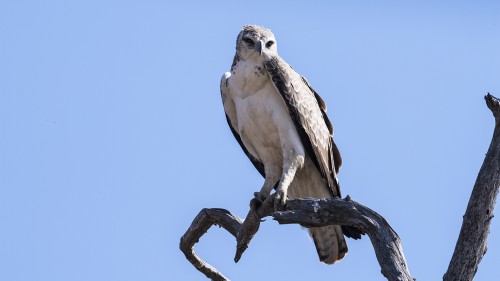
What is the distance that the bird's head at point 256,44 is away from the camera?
8.75 m

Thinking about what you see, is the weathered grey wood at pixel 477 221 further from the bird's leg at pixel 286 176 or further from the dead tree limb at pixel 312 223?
the bird's leg at pixel 286 176

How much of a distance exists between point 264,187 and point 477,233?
2689mm

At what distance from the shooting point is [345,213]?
6984 mm

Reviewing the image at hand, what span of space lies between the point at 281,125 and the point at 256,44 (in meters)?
0.76

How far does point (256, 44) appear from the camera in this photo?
28.8ft

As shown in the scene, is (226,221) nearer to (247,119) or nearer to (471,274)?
(247,119)

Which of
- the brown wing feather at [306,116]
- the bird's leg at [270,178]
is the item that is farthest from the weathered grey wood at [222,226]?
the brown wing feather at [306,116]

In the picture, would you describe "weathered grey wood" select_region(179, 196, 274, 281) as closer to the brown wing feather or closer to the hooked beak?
the brown wing feather

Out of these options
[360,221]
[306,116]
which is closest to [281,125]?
[306,116]

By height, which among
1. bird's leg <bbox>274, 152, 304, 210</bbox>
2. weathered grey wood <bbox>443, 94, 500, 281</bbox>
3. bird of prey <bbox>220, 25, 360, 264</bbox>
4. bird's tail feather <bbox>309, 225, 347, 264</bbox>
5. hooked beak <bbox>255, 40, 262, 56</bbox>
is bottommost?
weathered grey wood <bbox>443, 94, 500, 281</bbox>

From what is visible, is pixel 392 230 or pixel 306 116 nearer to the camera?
pixel 392 230

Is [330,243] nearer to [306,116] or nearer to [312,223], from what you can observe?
[306,116]

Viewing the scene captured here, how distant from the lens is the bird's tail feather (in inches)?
346

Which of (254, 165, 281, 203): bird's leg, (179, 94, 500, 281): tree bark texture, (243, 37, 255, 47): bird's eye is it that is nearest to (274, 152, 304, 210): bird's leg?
(254, 165, 281, 203): bird's leg
